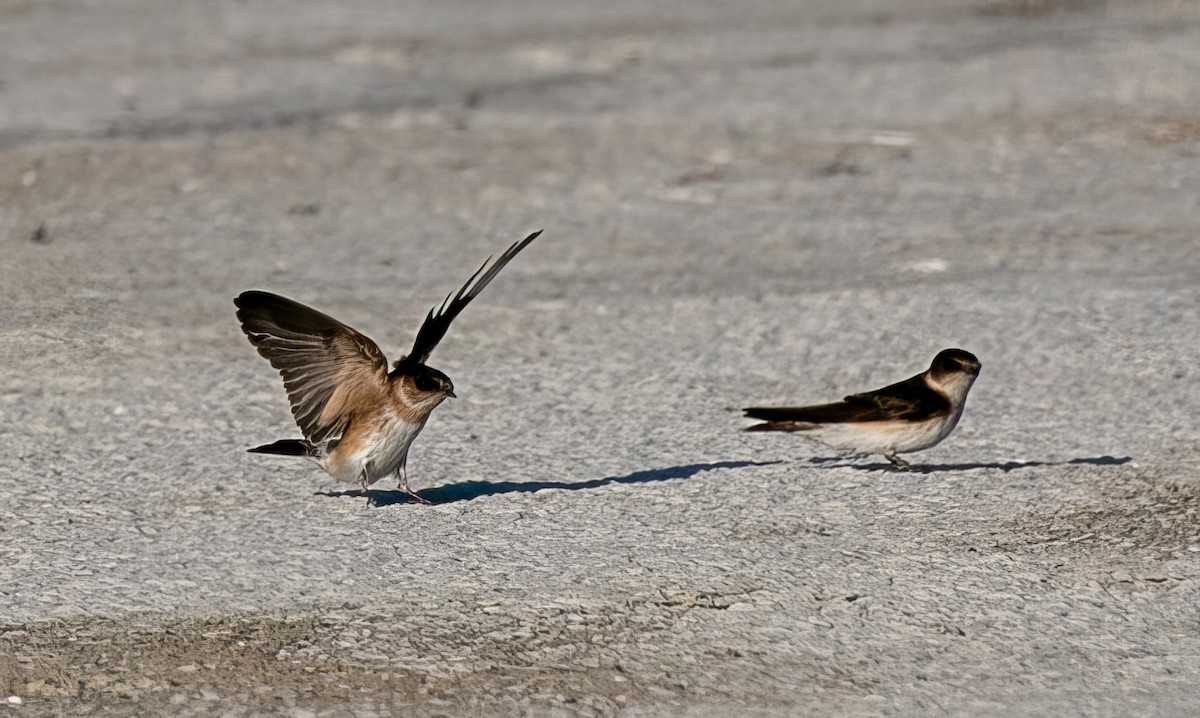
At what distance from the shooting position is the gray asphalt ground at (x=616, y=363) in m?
5.45

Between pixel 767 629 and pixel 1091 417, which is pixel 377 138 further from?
pixel 767 629

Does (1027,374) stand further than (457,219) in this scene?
No

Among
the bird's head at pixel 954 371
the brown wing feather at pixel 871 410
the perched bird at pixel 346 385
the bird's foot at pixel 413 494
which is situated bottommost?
the bird's foot at pixel 413 494

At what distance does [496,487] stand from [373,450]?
70 centimetres

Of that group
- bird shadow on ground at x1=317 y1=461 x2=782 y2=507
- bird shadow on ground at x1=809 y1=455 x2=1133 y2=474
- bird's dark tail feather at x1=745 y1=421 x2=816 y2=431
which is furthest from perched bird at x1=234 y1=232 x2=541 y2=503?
bird shadow on ground at x1=809 y1=455 x2=1133 y2=474

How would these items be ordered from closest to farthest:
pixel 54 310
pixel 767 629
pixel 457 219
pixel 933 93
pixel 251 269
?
1. pixel 767 629
2. pixel 54 310
3. pixel 251 269
4. pixel 457 219
5. pixel 933 93

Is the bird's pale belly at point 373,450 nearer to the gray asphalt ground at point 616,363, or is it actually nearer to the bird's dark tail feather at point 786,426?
the gray asphalt ground at point 616,363

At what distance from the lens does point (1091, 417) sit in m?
7.90

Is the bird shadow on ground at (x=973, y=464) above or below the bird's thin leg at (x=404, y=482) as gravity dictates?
below

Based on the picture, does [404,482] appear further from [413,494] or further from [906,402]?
[906,402]

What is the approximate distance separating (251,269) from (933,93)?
6567 millimetres

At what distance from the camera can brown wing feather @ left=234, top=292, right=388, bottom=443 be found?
6.43 meters

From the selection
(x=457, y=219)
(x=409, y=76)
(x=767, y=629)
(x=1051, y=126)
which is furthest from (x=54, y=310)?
(x=1051, y=126)

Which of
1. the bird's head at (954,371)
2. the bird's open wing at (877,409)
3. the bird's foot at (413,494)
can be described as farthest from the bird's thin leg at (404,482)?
the bird's head at (954,371)
